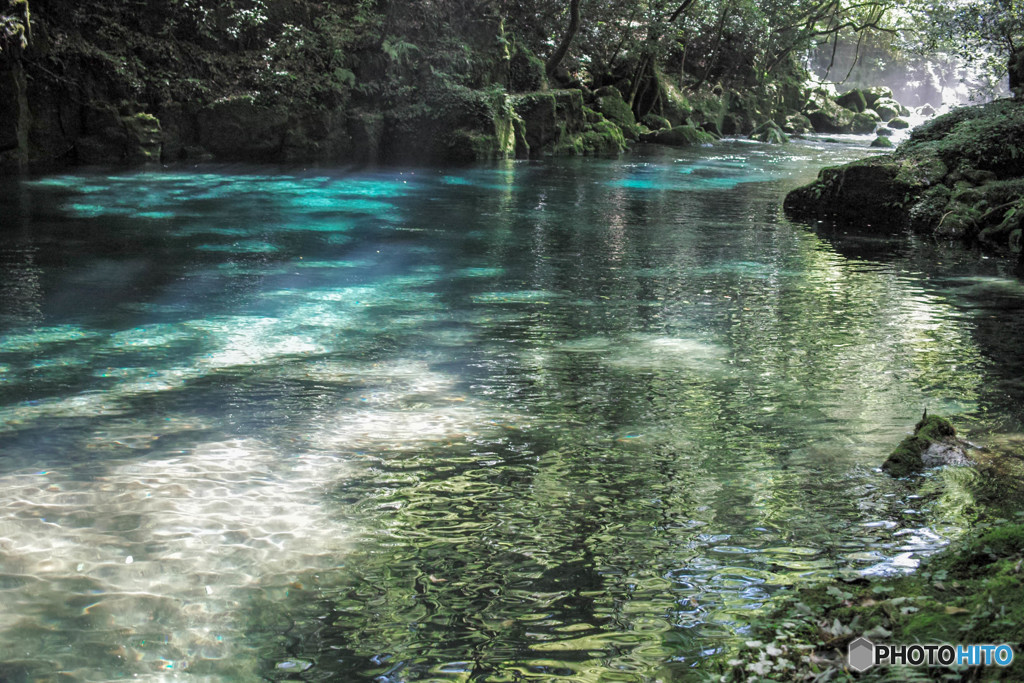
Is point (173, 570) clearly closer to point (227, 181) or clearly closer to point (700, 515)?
point (700, 515)

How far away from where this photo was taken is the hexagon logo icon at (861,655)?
8.66 ft

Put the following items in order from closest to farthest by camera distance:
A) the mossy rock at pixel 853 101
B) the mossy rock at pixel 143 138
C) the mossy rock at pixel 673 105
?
the mossy rock at pixel 143 138 → the mossy rock at pixel 673 105 → the mossy rock at pixel 853 101

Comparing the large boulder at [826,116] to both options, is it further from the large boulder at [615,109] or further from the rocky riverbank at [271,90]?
the rocky riverbank at [271,90]

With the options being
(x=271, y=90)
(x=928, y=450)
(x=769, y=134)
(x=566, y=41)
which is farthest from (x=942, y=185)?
(x=769, y=134)

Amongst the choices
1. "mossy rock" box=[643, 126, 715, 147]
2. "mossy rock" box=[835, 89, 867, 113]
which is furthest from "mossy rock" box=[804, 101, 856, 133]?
"mossy rock" box=[643, 126, 715, 147]

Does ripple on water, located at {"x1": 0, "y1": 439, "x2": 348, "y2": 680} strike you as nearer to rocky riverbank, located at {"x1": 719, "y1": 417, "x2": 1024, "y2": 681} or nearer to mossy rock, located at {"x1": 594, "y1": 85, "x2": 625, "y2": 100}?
rocky riverbank, located at {"x1": 719, "y1": 417, "x2": 1024, "y2": 681}

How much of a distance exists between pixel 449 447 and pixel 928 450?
2.81 metres

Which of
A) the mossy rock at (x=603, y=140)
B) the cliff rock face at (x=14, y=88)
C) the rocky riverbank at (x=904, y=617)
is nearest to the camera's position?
the rocky riverbank at (x=904, y=617)

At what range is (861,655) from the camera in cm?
269

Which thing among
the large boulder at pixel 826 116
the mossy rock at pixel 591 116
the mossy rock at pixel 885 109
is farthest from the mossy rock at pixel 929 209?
the mossy rock at pixel 885 109

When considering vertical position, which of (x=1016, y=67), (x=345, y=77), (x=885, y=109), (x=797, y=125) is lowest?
(x=1016, y=67)

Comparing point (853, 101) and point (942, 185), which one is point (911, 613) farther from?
point (853, 101)

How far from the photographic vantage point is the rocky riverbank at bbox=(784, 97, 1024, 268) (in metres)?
13.7

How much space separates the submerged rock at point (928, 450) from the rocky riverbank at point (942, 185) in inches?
374
